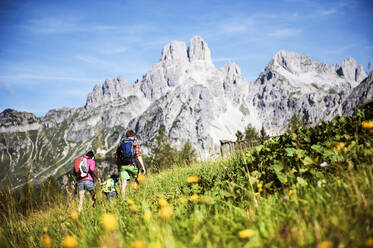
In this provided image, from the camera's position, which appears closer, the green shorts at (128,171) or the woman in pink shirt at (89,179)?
the woman in pink shirt at (89,179)

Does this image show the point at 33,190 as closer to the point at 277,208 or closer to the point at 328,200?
the point at 277,208

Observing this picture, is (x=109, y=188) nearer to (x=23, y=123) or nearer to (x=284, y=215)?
(x=23, y=123)

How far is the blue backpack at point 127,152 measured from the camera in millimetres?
8266

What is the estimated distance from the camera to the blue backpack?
8.27 meters

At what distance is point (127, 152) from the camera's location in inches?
325

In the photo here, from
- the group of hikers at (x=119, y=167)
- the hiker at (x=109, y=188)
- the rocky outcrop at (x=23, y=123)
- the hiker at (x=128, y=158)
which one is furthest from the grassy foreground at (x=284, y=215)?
the hiker at (x=128, y=158)

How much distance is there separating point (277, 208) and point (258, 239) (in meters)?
0.74

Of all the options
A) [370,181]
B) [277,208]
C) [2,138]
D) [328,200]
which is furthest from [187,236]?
[2,138]

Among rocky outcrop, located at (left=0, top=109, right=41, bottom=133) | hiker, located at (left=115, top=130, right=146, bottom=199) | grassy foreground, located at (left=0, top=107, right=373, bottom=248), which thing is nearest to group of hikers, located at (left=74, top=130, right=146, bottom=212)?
hiker, located at (left=115, top=130, right=146, bottom=199)

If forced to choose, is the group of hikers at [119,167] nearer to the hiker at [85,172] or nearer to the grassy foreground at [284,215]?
the hiker at [85,172]

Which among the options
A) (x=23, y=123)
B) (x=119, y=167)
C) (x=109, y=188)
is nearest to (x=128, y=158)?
(x=119, y=167)

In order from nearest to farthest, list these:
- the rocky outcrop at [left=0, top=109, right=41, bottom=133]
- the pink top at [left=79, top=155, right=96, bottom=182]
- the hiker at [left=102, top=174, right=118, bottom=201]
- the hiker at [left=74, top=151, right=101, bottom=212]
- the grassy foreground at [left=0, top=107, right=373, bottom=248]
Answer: the grassy foreground at [left=0, top=107, right=373, bottom=248]
the rocky outcrop at [left=0, top=109, right=41, bottom=133]
the hiker at [left=102, top=174, right=118, bottom=201]
the hiker at [left=74, top=151, right=101, bottom=212]
the pink top at [left=79, top=155, right=96, bottom=182]

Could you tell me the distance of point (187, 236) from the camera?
2.04m

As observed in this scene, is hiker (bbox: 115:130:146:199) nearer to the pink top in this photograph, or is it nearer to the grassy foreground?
the pink top
